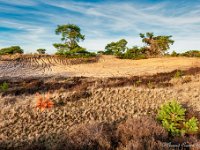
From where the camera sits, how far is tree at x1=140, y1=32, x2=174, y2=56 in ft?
218

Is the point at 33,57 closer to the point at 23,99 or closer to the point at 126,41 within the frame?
the point at 126,41

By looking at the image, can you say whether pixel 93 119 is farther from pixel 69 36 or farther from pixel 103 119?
pixel 69 36

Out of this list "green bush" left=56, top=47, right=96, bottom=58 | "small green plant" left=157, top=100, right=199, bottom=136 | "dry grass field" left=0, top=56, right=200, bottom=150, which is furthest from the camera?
"green bush" left=56, top=47, right=96, bottom=58

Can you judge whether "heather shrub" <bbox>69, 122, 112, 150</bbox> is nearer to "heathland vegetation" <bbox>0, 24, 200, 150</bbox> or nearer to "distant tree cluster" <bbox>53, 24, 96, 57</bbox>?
"heathland vegetation" <bbox>0, 24, 200, 150</bbox>

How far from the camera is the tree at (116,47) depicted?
2552 inches

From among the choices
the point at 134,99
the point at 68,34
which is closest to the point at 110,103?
the point at 134,99

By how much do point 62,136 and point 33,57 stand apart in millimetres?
46786

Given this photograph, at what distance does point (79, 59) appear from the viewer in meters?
51.9

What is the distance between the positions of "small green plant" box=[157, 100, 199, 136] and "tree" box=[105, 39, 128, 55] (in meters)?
55.2

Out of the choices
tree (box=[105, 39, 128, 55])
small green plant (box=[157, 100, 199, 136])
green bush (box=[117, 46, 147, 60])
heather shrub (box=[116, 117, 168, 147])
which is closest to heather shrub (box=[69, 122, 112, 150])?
heather shrub (box=[116, 117, 168, 147])

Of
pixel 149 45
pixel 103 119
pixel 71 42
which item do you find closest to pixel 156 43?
pixel 149 45

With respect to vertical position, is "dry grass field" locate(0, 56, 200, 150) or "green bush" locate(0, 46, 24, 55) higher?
"green bush" locate(0, 46, 24, 55)

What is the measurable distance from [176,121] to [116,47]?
2305 inches

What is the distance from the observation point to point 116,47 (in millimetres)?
66188
